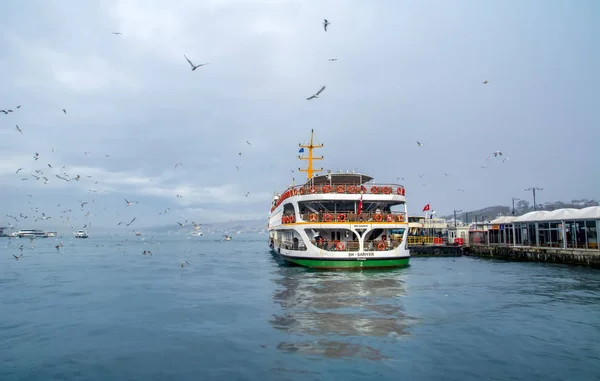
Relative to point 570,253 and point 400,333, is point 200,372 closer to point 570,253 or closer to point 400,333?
point 400,333

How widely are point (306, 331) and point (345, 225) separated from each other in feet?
51.0

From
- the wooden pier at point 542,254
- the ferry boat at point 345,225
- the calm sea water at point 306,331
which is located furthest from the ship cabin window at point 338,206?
the wooden pier at point 542,254

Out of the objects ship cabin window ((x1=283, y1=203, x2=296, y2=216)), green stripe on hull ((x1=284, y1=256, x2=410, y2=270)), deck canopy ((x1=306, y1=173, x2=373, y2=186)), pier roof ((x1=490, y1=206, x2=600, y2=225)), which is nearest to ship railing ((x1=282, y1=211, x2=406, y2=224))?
green stripe on hull ((x1=284, y1=256, x2=410, y2=270))

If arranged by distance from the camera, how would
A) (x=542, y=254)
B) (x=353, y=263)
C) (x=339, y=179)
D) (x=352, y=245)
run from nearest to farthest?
(x=353, y=263) → (x=352, y=245) → (x=339, y=179) → (x=542, y=254)

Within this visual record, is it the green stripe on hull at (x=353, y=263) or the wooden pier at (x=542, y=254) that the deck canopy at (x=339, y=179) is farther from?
the wooden pier at (x=542, y=254)

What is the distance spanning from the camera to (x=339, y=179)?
33.0 metres

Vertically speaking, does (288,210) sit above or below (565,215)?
above

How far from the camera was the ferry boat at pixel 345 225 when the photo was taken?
28328mm

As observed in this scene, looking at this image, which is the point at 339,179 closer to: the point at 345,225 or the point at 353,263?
the point at 345,225

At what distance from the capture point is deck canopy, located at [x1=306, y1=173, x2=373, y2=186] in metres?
32.3

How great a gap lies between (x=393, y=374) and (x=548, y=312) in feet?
32.8

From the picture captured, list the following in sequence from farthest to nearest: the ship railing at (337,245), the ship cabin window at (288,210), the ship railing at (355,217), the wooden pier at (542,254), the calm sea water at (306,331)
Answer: the ship cabin window at (288,210), the wooden pier at (542,254), the ship railing at (355,217), the ship railing at (337,245), the calm sea water at (306,331)

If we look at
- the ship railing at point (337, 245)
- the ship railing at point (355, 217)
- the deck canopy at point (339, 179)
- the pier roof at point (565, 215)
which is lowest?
the ship railing at point (337, 245)

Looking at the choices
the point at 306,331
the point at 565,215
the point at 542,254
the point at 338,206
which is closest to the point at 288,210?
the point at 338,206
